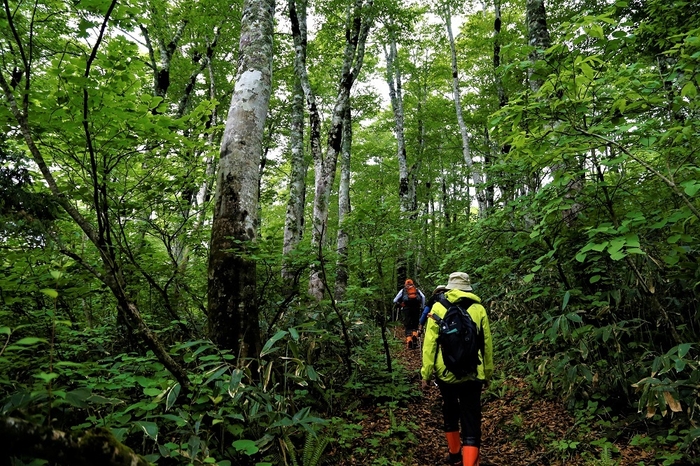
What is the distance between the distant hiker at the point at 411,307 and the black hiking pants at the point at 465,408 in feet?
16.7

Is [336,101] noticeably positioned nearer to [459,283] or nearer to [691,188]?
[459,283]

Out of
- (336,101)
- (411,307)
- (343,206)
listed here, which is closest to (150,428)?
(411,307)

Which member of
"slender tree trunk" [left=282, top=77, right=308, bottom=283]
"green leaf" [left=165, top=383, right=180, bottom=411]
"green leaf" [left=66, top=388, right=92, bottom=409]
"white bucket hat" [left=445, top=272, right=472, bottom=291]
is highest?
"slender tree trunk" [left=282, top=77, right=308, bottom=283]

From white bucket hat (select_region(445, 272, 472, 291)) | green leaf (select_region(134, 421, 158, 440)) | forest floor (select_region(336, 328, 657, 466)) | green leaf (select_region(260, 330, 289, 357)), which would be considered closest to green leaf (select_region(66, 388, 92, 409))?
green leaf (select_region(134, 421, 158, 440))

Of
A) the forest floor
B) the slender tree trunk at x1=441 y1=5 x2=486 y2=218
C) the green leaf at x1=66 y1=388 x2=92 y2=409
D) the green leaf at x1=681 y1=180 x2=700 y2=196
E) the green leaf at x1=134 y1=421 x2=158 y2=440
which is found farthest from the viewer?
the slender tree trunk at x1=441 y1=5 x2=486 y2=218

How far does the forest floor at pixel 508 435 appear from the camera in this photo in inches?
154

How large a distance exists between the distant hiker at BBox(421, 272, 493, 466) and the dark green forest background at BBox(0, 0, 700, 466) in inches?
38.8

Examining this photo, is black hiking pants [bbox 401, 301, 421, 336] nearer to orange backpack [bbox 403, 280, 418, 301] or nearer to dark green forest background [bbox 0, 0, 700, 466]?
orange backpack [bbox 403, 280, 418, 301]

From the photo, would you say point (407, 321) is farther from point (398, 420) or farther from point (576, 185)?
point (576, 185)

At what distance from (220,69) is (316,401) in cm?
1384

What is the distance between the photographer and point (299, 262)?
4.32 m

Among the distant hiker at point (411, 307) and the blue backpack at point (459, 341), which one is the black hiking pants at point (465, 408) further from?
the distant hiker at point (411, 307)

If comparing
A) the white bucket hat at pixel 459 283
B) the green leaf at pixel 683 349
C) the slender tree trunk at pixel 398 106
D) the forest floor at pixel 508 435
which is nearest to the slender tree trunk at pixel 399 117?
the slender tree trunk at pixel 398 106

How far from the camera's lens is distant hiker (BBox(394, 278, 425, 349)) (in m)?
9.33
